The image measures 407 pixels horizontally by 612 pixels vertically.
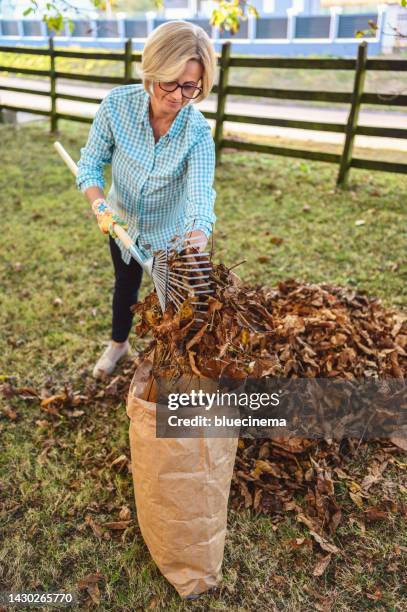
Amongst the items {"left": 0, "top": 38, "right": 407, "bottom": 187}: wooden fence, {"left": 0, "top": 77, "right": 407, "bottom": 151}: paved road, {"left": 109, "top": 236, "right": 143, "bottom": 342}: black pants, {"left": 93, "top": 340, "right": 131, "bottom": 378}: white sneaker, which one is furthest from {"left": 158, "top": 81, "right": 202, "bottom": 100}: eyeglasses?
{"left": 0, "top": 77, "right": 407, "bottom": 151}: paved road

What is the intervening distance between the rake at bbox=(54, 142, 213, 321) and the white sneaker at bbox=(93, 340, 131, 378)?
58.2 inches

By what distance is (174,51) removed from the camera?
76.2 inches

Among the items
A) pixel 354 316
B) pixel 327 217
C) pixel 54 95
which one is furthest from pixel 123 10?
pixel 354 316

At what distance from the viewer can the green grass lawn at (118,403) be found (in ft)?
6.74

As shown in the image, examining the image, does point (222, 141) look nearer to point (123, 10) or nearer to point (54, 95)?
point (54, 95)

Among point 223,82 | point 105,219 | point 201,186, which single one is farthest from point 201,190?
point 223,82

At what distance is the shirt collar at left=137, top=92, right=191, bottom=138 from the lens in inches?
87.0

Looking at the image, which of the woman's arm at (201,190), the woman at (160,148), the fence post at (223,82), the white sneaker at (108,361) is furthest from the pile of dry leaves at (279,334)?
the fence post at (223,82)

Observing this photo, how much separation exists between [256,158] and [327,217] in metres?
2.74

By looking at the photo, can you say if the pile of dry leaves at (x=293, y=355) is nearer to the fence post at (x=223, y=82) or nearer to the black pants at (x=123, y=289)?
the black pants at (x=123, y=289)

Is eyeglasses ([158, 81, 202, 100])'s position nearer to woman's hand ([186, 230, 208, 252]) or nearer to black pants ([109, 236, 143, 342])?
woman's hand ([186, 230, 208, 252])

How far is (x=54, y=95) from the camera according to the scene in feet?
30.7

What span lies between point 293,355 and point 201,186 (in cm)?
108

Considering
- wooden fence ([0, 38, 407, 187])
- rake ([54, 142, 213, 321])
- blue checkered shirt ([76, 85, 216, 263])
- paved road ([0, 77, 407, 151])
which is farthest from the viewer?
paved road ([0, 77, 407, 151])
